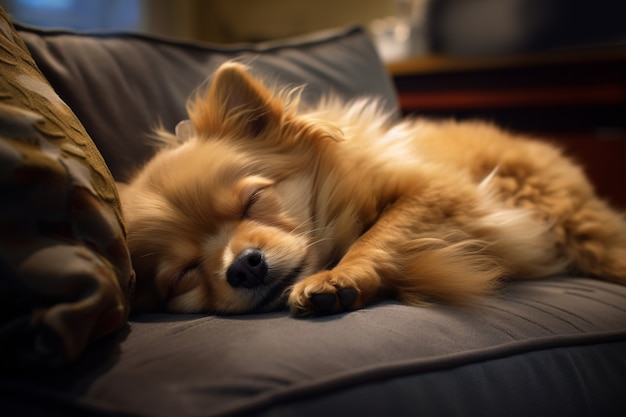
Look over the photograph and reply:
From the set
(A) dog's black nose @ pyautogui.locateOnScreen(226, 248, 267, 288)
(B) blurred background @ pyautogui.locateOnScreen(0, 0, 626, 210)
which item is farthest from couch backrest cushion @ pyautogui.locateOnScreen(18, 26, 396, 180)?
(B) blurred background @ pyautogui.locateOnScreen(0, 0, 626, 210)

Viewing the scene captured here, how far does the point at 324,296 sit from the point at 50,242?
552 mm

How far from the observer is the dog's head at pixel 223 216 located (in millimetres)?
1455

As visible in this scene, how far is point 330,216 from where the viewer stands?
1717mm

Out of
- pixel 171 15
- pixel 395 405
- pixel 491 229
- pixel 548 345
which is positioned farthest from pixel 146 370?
pixel 171 15

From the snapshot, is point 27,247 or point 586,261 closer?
point 27,247

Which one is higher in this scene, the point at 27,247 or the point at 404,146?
the point at 404,146

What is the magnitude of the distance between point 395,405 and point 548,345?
44 centimetres

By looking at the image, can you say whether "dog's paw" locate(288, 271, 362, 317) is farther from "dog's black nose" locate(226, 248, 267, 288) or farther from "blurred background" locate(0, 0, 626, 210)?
"blurred background" locate(0, 0, 626, 210)

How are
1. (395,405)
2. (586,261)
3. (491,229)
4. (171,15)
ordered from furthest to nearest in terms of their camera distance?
(171,15)
(586,261)
(491,229)
(395,405)

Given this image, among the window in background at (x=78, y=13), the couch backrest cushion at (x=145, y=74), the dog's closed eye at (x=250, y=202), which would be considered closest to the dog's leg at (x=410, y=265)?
the dog's closed eye at (x=250, y=202)

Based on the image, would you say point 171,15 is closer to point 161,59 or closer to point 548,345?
point 161,59

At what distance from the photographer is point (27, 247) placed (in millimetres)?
955

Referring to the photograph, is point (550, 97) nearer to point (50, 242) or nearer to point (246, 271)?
point (246, 271)

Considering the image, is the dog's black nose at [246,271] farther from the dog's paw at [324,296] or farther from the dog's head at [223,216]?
the dog's paw at [324,296]
